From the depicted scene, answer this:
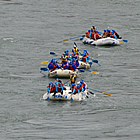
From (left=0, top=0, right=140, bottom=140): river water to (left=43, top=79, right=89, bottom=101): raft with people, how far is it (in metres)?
0.72

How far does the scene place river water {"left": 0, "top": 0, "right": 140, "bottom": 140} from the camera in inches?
2464

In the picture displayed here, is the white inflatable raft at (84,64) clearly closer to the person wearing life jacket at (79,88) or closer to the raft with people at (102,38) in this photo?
the person wearing life jacket at (79,88)

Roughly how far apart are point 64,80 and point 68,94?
9616 mm

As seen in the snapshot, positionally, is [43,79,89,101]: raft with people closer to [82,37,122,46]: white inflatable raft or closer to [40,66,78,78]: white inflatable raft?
[40,66,78,78]: white inflatable raft

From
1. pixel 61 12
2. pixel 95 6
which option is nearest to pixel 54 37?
pixel 61 12

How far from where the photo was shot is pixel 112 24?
402 ft

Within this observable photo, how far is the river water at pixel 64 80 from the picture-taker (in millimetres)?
62594

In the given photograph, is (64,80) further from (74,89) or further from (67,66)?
(74,89)

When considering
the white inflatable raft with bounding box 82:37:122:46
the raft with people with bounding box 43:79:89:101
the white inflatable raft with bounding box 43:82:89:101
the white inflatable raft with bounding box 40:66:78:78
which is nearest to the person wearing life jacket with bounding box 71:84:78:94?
the raft with people with bounding box 43:79:89:101

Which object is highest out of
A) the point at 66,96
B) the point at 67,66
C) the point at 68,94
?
the point at 67,66

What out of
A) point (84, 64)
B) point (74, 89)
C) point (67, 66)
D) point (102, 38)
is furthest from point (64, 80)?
point (102, 38)

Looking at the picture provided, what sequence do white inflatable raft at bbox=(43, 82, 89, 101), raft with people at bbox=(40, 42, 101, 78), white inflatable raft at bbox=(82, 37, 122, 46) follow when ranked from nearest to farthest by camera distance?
white inflatable raft at bbox=(43, 82, 89, 101) < raft with people at bbox=(40, 42, 101, 78) < white inflatable raft at bbox=(82, 37, 122, 46)

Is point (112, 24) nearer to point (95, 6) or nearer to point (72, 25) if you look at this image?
point (72, 25)

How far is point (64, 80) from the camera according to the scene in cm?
7988
